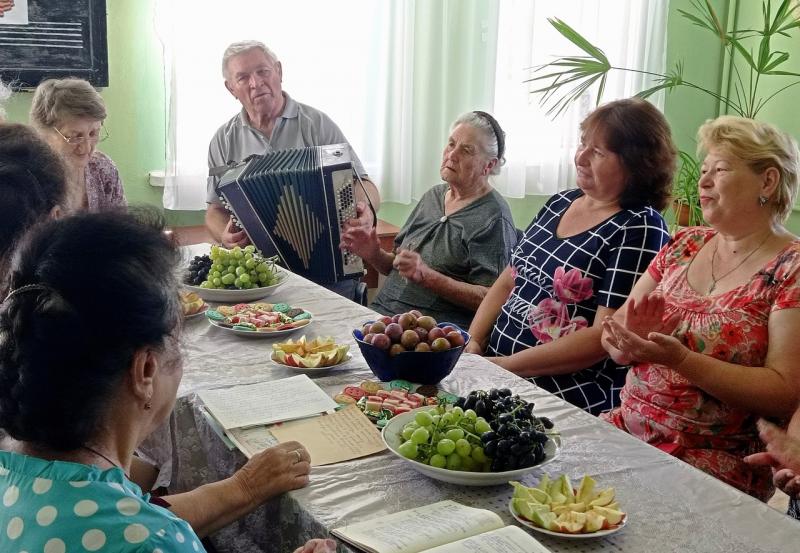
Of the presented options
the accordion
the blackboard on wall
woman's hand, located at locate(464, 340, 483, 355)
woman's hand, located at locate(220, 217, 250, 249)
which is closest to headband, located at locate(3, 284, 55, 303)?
woman's hand, located at locate(464, 340, 483, 355)

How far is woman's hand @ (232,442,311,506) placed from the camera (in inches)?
52.3

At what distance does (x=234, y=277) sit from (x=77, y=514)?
151 centimetres

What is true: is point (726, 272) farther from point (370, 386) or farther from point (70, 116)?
point (70, 116)

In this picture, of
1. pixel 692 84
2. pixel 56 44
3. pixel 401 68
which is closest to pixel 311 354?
pixel 56 44

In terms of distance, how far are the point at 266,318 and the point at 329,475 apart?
81 centimetres

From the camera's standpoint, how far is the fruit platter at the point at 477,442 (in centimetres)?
129

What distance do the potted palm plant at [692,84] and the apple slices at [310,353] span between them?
6.67ft

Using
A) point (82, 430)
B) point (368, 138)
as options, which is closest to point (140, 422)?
point (82, 430)

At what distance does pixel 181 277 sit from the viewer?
107 centimetres

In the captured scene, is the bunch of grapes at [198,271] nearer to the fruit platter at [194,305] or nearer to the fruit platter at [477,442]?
the fruit platter at [194,305]

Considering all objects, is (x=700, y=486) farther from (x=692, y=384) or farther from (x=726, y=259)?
(x=726, y=259)

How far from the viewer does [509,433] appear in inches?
51.5

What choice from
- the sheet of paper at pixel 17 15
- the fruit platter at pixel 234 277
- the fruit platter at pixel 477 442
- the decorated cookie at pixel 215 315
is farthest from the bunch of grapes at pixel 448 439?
the sheet of paper at pixel 17 15

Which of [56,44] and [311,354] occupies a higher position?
[56,44]
